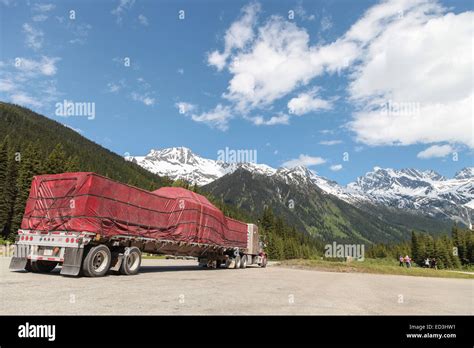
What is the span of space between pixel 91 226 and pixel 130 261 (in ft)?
9.92

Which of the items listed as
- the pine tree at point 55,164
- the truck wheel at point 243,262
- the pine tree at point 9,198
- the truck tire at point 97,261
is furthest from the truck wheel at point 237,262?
the pine tree at point 55,164

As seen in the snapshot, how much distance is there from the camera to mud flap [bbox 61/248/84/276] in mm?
13844

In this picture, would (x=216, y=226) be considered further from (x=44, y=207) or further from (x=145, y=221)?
(x=44, y=207)

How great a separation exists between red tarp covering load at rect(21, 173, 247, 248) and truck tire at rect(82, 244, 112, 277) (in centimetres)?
76

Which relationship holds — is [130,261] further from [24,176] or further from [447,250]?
→ [447,250]

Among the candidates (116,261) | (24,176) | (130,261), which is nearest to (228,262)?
(130,261)

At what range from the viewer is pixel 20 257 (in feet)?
51.5

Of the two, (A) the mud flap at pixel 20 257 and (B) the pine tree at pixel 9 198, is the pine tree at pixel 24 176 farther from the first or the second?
(A) the mud flap at pixel 20 257

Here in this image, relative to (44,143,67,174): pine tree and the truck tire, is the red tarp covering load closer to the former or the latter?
the truck tire

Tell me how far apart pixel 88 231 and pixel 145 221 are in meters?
4.19

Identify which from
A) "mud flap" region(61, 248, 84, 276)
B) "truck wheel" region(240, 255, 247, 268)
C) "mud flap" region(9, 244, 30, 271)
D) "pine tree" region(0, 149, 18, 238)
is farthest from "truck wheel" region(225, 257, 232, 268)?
"pine tree" region(0, 149, 18, 238)

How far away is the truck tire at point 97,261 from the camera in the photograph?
14320 mm
